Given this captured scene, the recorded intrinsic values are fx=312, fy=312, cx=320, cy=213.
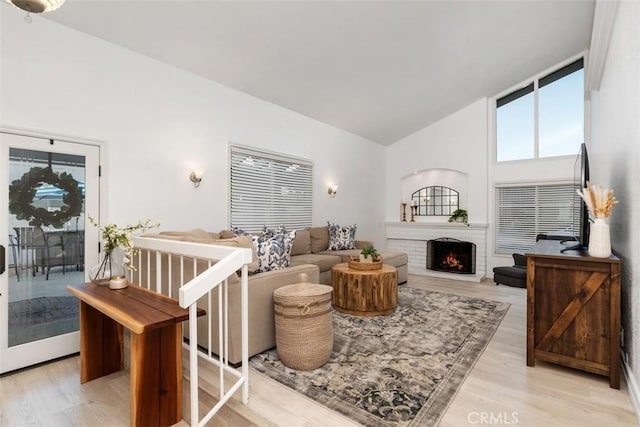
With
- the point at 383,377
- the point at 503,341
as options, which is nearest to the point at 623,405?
the point at 503,341

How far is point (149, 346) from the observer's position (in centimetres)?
180

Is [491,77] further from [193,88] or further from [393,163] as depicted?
[193,88]

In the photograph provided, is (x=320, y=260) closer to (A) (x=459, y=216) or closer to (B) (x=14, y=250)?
(B) (x=14, y=250)

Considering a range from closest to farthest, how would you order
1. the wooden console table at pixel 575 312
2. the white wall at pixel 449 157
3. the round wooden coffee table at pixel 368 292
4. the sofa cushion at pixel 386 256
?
the wooden console table at pixel 575 312 → the round wooden coffee table at pixel 368 292 → the sofa cushion at pixel 386 256 → the white wall at pixel 449 157

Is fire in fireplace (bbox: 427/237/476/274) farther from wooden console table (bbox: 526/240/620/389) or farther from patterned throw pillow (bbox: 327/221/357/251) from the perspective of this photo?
wooden console table (bbox: 526/240/620/389)

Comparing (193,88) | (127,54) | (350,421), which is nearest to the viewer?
(350,421)

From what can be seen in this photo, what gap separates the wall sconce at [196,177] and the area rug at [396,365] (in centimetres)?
220

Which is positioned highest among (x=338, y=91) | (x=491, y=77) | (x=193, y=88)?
(x=491, y=77)

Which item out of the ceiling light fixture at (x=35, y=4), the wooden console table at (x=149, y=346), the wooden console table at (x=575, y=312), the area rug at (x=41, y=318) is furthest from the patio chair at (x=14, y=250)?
the wooden console table at (x=575, y=312)

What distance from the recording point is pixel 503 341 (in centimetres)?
298

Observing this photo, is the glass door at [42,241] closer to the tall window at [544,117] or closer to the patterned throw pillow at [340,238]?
the patterned throw pillow at [340,238]

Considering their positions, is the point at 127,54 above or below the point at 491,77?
below

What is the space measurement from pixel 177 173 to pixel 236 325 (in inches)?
82.1

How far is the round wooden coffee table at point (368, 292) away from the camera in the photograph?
3.59 metres
